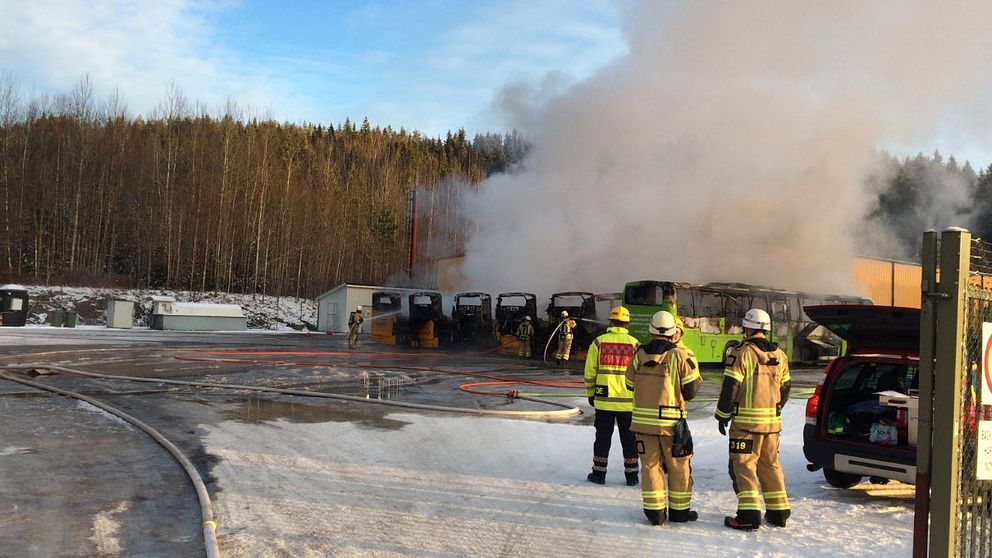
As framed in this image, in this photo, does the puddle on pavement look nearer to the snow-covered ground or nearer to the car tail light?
the car tail light

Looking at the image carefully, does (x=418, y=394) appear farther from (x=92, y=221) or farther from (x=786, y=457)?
(x=92, y=221)

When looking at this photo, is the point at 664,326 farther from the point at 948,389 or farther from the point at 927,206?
the point at 927,206

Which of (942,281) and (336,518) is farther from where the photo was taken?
(336,518)

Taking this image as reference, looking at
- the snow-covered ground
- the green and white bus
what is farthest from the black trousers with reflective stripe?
the snow-covered ground

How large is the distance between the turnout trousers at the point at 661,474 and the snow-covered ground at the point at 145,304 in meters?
35.4

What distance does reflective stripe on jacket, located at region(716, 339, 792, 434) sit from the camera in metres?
4.57

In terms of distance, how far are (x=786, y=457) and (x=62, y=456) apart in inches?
265

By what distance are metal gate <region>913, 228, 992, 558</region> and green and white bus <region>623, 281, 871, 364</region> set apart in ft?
41.6

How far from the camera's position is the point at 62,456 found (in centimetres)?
599

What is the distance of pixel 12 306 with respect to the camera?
2911 cm

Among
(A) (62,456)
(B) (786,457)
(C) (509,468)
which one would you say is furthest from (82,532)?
(B) (786,457)

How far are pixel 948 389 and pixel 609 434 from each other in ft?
10.2

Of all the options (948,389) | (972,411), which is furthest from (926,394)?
(972,411)

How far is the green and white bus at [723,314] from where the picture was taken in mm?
16172
